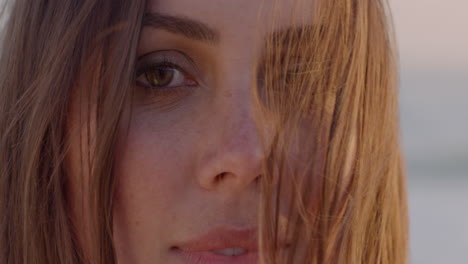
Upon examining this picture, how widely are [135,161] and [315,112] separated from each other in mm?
382

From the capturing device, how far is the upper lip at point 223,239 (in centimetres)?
130

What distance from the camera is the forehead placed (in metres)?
1.33

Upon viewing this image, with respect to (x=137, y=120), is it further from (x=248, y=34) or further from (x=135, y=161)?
(x=248, y=34)

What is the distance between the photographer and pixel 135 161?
1.35 meters

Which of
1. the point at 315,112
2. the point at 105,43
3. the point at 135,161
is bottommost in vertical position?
the point at 135,161

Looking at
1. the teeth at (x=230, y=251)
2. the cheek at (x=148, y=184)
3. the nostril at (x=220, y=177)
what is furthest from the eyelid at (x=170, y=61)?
the teeth at (x=230, y=251)

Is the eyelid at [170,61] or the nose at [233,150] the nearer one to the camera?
the nose at [233,150]

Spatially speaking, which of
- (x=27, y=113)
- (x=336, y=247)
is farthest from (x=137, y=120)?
(x=336, y=247)

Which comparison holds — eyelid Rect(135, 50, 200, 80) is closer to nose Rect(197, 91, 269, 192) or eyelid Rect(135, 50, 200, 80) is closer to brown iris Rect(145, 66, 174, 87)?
brown iris Rect(145, 66, 174, 87)

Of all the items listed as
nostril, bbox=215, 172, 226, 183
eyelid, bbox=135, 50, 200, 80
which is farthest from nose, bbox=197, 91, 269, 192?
eyelid, bbox=135, 50, 200, 80

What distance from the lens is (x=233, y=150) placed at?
1276 millimetres

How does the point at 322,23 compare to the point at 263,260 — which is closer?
the point at 263,260

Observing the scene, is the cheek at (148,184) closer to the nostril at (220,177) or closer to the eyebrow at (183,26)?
the nostril at (220,177)

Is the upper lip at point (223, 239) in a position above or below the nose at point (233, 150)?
below
